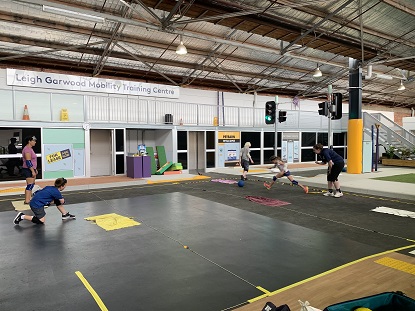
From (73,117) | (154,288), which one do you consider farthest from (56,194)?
(73,117)

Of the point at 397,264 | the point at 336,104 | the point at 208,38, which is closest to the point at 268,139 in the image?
the point at 336,104

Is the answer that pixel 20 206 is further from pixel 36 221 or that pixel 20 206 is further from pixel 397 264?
pixel 397 264

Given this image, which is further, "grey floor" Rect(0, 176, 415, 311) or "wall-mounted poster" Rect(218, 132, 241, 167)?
"wall-mounted poster" Rect(218, 132, 241, 167)

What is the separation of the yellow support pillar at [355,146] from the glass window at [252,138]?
22.7 ft

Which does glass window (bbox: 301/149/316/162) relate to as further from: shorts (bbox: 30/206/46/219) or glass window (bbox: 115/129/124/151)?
shorts (bbox: 30/206/46/219)

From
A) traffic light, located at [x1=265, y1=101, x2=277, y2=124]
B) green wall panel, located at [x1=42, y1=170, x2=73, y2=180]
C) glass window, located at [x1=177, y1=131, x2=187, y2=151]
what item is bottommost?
green wall panel, located at [x1=42, y1=170, x2=73, y2=180]

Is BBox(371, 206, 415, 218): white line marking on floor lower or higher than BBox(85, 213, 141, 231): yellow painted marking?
lower

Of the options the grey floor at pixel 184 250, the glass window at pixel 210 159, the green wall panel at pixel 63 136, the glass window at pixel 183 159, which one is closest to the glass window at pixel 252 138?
the glass window at pixel 210 159

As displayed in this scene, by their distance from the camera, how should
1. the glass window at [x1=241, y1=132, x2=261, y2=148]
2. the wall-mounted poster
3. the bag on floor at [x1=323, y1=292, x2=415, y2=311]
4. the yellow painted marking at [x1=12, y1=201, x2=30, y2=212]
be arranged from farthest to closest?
the glass window at [x1=241, y1=132, x2=261, y2=148] < the wall-mounted poster < the yellow painted marking at [x1=12, y1=201, x2=30, y2=212] < the bag on floor at [x1=323, y1=292, x2=415, y2=311]

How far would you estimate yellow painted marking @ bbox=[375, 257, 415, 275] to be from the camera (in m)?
4.31

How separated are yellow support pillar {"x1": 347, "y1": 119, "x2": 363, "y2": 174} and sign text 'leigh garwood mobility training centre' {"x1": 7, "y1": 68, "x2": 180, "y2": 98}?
10.5 metres

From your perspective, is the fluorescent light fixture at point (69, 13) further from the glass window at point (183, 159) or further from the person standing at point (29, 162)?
the glass window at point (183, 159)

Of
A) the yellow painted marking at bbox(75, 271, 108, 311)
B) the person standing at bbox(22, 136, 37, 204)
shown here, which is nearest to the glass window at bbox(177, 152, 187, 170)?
the person standing at bbox(22, 136, 37, 204)

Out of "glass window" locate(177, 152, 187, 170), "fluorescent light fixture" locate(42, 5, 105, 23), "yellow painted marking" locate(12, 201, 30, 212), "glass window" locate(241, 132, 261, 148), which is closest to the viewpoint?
"yellow painted marking" locate(12, 201, 30, 212)
